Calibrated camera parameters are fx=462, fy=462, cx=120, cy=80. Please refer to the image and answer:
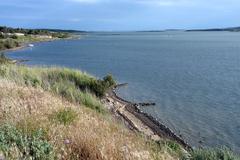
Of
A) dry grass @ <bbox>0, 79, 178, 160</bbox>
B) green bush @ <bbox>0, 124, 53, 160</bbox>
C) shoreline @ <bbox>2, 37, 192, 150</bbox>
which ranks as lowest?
shoreline @ <bbox>2, 37, 192, 150</bbox>

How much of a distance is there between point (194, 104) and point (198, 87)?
8.04m

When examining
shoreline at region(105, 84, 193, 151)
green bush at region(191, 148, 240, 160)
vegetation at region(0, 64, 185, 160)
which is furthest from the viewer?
shoreline at region(105, 84, 193, 151)

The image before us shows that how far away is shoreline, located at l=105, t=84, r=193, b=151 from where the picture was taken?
1891cm

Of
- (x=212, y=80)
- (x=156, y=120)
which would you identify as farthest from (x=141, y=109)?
(x=212, y=80)

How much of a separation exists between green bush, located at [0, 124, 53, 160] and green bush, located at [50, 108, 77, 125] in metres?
1.48

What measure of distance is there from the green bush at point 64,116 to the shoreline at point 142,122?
9527 mm

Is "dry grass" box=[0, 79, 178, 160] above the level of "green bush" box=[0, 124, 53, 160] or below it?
below

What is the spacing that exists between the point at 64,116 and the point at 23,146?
2.34m

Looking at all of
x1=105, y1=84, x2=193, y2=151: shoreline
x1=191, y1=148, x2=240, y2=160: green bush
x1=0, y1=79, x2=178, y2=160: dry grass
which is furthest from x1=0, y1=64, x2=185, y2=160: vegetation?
x1=105, y1=84, x2=193, y2=151: shoreline

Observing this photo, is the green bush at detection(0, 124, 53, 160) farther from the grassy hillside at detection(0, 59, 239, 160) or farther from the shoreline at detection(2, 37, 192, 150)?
the shoreline at detection(2, 37, 192, 150)

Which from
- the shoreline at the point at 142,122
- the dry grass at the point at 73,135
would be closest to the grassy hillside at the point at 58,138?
the dry grass at the point at 73,135

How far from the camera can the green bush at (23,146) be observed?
4.93 meters

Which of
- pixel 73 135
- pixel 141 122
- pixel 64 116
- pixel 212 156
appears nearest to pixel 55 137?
pixel 73 135

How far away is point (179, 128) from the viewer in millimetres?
21938
